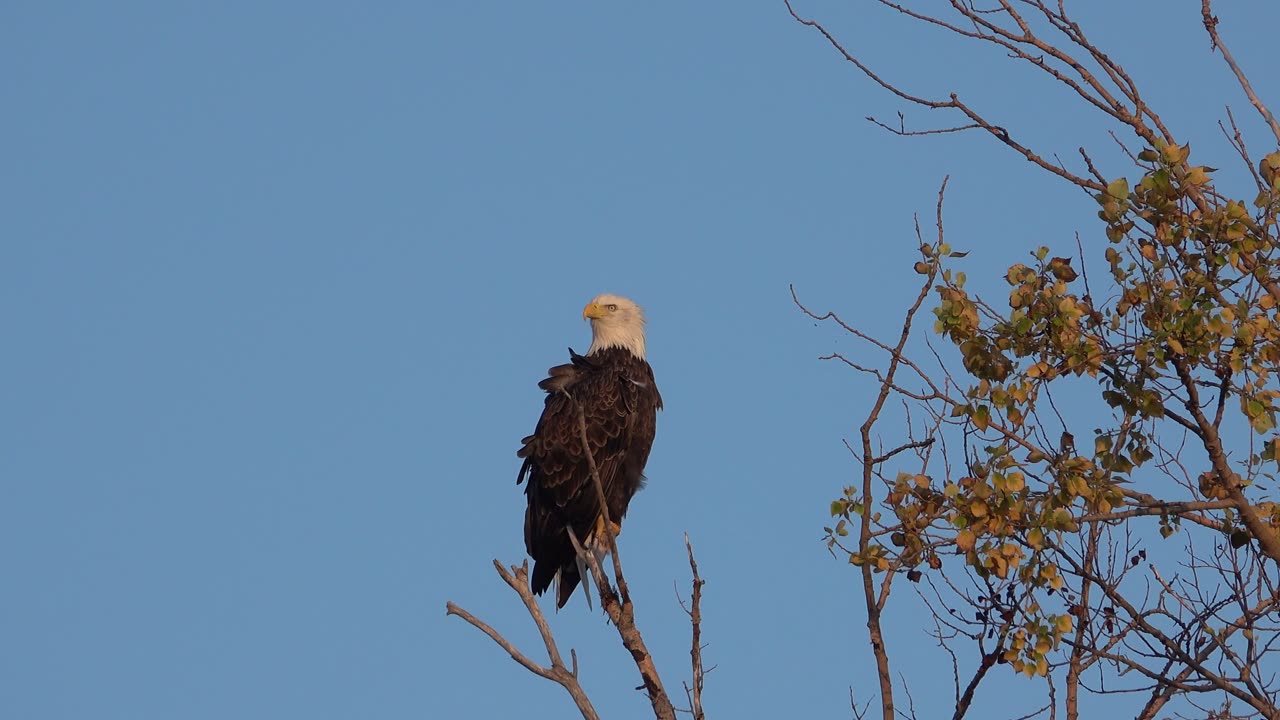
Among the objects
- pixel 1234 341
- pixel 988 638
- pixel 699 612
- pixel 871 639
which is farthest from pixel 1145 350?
pixel 699 612

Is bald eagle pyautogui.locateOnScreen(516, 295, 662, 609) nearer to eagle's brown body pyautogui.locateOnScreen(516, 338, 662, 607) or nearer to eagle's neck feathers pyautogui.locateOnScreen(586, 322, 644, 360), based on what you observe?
eagle's brown body pyautogui.locateOnScreen(516, 338, 662, 607)

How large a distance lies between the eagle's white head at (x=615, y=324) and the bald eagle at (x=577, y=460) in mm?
536

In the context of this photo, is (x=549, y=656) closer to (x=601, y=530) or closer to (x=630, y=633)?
(x=630, y=633)

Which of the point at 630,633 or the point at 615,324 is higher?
the point at 615,324

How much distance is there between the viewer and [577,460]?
8086 millimetres

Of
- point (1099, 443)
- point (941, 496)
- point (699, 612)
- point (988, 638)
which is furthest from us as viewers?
point (699, 612)

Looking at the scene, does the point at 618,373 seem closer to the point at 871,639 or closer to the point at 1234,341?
the point at 871,639

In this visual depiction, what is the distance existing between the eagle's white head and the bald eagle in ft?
1.76

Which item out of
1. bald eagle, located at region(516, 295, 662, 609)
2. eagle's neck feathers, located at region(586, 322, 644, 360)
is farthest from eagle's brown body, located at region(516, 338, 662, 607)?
eagle's neck feathers, located at region(586, 322, 644, 360)

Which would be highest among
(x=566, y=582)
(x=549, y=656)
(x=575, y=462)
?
(x=575, y=462)

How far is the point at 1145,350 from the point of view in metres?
3.82

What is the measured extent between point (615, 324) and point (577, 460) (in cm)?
143

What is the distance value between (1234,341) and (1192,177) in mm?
484

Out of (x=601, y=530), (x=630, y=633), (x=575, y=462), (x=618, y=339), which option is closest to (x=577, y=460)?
(x=575, y=462)
